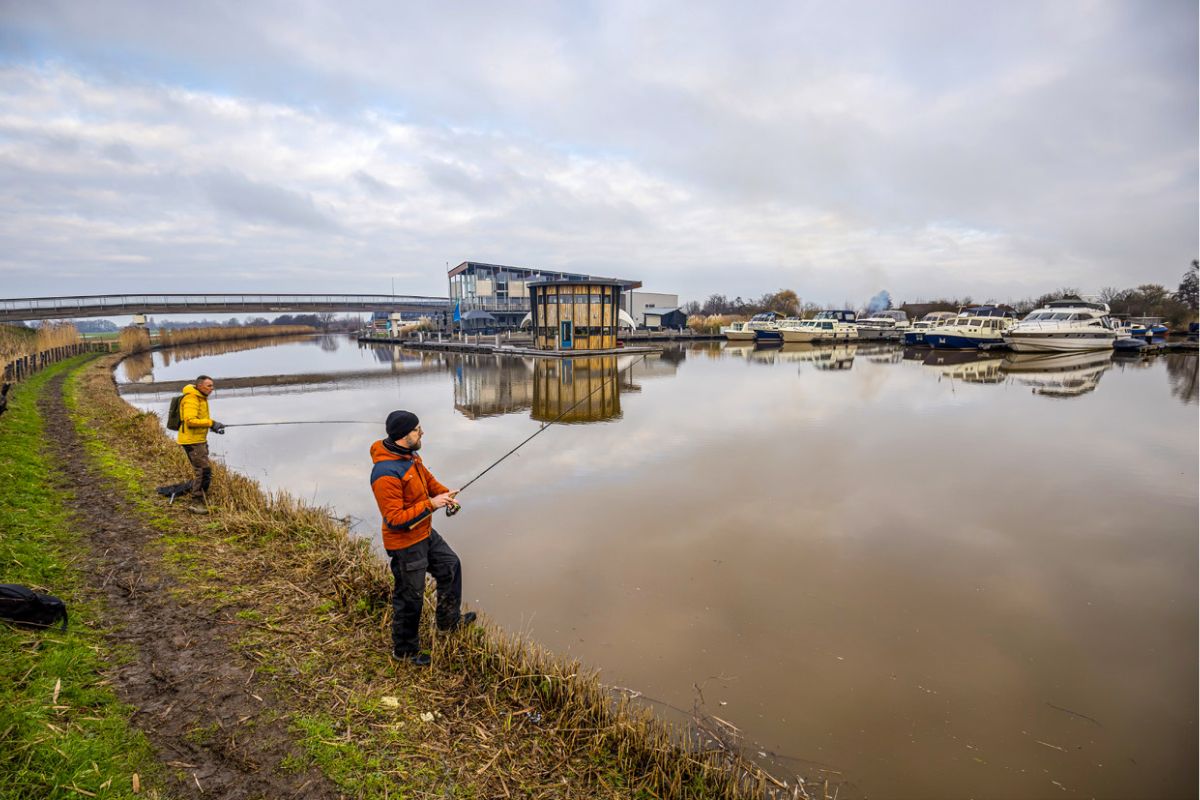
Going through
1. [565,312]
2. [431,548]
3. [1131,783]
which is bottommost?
[1131,783]

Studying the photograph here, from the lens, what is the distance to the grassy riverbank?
3049mm

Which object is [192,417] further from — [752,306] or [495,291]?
[752,306]

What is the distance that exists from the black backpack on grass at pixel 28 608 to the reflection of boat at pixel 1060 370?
24.9 meters

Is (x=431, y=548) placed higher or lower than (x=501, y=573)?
higher

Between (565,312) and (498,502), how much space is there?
2812 centimetres

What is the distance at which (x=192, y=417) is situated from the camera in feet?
22.0

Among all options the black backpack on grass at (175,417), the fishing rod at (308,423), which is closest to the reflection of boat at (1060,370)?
the fishing rod at (308,423)

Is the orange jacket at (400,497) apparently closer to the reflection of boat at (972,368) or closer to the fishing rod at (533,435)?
the fishing rod at (533,435)

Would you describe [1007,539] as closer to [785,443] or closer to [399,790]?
[785,443]

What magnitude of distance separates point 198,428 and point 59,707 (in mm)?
4424

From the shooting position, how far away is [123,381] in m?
23.8

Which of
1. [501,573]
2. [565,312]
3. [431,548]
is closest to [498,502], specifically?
[501,573]

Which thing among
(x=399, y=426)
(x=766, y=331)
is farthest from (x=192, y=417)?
(x=766, y=331)

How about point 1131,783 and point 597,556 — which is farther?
point 597,556
